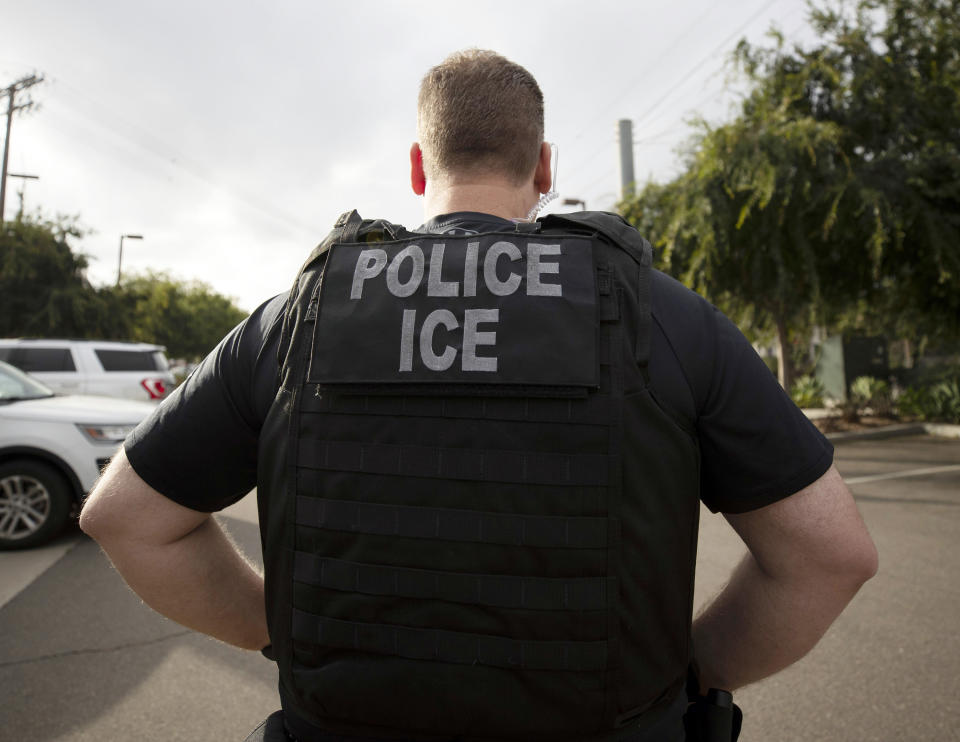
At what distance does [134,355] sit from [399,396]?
11364mm

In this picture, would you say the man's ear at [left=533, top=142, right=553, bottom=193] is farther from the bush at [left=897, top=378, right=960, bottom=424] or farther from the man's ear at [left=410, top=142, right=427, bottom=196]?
the bush at [left=897, top=378, right=960, bottom=424]

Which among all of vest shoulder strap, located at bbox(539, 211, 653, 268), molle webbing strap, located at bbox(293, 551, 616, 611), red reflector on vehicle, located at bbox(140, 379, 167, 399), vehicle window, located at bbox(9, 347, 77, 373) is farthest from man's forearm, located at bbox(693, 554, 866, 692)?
vehicle window, located at bbox(9, 347, 77, 373)

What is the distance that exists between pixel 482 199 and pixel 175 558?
0.99 m

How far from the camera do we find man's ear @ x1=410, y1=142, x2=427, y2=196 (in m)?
1.53

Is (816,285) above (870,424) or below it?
above

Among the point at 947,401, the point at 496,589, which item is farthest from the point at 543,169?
the point at 947,401

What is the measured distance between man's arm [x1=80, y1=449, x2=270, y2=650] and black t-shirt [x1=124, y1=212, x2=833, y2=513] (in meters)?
0.06

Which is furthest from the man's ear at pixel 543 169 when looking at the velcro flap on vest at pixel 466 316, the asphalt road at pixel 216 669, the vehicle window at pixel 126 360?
the vehicle window at pixel 126 360

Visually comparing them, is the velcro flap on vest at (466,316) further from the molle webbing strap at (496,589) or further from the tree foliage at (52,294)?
the tree foliage at (52,294)

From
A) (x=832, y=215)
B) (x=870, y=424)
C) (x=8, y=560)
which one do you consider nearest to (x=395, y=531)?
(x=8, y=560)

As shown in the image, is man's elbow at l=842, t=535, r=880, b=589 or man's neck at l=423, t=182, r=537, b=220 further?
man's neck at l=423, t=182, r=537, b=220

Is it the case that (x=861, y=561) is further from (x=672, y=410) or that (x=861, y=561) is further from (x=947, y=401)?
(x=947, y=401)

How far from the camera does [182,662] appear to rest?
351cm

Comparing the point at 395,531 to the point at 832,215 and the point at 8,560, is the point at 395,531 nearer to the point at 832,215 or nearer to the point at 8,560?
the point at 8,560
